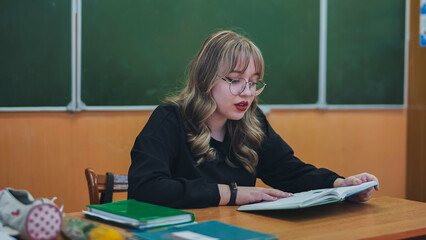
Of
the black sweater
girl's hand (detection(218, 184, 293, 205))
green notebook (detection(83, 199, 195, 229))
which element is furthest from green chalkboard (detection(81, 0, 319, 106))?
green notebook (detection(83, 199, 195, 229))

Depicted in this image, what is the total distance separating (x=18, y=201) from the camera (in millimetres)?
1094

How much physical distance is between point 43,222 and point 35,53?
201cm

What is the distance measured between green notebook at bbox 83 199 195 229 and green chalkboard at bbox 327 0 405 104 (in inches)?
107

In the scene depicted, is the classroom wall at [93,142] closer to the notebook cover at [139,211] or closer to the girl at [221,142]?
→ the girl at [221,142]

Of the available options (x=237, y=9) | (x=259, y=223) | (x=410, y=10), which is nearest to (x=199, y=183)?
(x=259, y=223)

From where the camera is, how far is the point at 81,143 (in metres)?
3.00

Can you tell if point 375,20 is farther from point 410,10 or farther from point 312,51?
point 312,51

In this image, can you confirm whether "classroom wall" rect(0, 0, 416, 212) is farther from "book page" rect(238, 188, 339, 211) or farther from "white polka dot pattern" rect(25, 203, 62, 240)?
"white polka dot pattern" rect(25, 203, 62, 240)

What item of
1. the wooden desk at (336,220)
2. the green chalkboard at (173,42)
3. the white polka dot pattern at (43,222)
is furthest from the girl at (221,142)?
the green chalkboard at (173,42)

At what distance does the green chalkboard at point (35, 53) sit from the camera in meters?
2.75

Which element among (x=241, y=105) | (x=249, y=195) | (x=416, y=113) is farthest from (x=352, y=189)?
(x=416, y=113)

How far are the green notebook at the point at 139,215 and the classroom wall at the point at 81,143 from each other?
64.0 inches

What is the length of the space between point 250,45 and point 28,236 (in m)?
1.12

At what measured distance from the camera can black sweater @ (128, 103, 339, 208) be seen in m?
1.57
